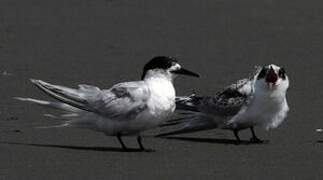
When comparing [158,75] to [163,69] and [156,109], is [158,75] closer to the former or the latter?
[163,69]

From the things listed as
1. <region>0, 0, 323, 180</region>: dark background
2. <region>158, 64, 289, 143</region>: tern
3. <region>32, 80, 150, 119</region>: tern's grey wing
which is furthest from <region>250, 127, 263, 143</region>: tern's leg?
<region>32, 80, 150, 119</region>: tern's grey wing

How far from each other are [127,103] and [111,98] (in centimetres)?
18

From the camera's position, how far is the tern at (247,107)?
9797 mm

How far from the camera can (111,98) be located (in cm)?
945

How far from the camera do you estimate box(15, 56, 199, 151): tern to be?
9203 millimetres

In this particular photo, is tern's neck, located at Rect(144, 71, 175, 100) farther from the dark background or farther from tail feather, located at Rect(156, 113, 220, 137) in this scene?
tail feather, located at Rect(156, 113, 220, 137)

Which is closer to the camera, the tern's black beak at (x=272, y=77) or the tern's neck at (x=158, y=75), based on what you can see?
the tern's neck at (x=158, y=75)

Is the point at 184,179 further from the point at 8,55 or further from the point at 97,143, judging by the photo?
the point at 8,55

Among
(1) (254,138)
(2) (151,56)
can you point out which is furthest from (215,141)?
(2) (151,56)

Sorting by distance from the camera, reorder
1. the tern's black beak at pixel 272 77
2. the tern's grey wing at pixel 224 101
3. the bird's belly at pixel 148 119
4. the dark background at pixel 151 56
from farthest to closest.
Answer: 1. the tern's grey wing at pixel 224 101
2. the tern's black beak at pixel 272 77
3. the bird's belly at pixel 148 119
4. the dark background at pixel 151 56

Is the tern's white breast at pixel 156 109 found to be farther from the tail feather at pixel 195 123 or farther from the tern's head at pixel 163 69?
the tail feather at pixel 195 123

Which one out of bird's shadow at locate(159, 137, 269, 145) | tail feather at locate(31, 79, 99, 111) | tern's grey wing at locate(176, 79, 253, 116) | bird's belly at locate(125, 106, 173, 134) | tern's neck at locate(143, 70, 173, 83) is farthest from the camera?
tern's grey wing at locate(176, 79, 253, 116)

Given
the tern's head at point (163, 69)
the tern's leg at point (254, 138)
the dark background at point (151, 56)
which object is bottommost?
the tern's leg at point (254, 138)

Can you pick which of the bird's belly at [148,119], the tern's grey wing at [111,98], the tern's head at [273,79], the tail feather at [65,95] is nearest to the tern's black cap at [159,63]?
the tern's grey wing at [111,98]
